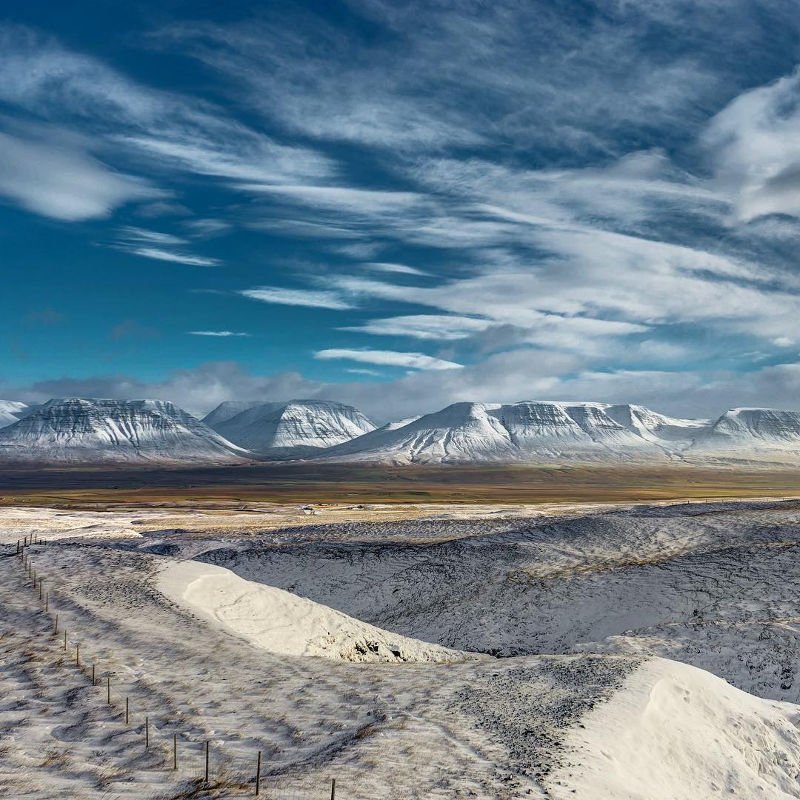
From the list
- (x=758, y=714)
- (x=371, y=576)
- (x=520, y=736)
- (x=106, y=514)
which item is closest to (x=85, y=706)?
(x=520, y=736)

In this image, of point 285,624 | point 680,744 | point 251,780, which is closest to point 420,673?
point 680,744

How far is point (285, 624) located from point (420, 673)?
8.41 meters

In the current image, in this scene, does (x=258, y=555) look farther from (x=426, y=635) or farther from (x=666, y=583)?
(x=666, y=583)

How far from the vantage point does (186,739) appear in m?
13.8

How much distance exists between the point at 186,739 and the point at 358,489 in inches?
6643

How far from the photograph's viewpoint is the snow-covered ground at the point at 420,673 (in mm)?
12562

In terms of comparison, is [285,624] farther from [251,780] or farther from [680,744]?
[680,744]

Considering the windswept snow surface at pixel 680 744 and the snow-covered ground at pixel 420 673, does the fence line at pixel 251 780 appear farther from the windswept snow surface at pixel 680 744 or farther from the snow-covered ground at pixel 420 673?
the windswept snow surface at pixel 680 744

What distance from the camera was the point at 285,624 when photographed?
85.4 feet

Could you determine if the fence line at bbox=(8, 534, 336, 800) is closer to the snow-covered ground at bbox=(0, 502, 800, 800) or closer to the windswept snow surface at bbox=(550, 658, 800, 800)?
the snow-covered ground at bbox=(0, 502, 800, 800)

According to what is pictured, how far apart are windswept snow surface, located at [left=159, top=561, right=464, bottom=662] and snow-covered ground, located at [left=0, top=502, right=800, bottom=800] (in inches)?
5.7

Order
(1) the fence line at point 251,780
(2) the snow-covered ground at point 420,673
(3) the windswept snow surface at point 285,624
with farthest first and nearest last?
(3) the windswept snow surface at point 285,624
(2) the snow-covered ground at point 420,673
(1) the fence line at point 251,780

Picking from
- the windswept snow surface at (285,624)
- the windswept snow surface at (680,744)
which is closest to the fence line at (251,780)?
the windswept snow surface at (680,744)

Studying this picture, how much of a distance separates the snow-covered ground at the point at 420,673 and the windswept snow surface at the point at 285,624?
144 mm
